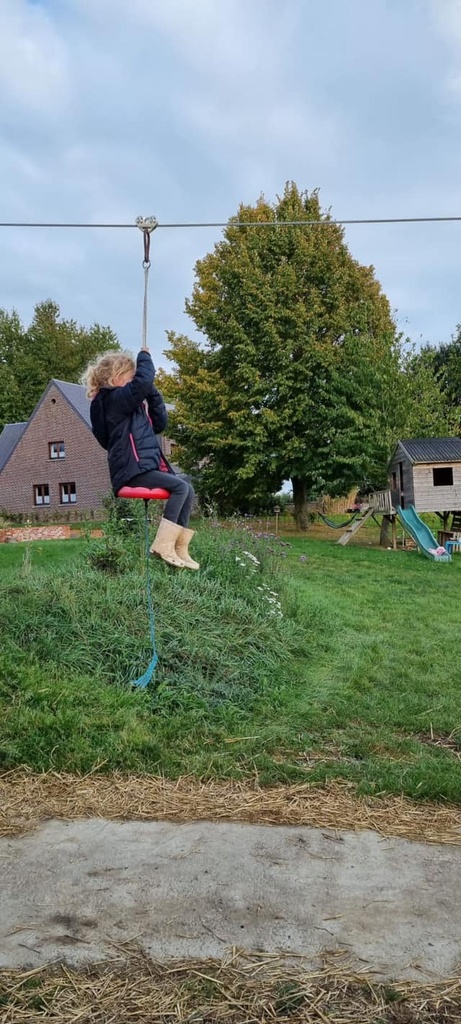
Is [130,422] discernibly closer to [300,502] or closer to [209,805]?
[209,805]

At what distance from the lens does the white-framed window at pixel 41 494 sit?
37438 mm

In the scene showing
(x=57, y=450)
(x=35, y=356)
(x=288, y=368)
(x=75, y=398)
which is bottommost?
(x=57, y=450)

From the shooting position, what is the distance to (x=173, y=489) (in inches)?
171

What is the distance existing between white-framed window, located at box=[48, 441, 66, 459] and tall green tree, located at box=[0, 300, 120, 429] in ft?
32.7

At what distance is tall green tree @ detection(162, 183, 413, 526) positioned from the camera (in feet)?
67.3

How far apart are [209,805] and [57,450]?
115 feet

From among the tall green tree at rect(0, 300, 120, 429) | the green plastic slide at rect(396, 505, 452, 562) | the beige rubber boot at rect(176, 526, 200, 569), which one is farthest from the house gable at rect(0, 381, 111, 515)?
the beige rubber boot at rect(176, 526, 200, 569)

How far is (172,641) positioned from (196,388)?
1729cm

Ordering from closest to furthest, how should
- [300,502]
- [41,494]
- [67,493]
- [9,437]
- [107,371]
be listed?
[107,371] < [300,502] < [67,493] < [41,494] < [9,437]

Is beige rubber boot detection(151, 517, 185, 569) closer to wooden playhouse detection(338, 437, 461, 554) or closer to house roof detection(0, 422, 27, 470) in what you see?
wooden playhouse detection(338, 437, 461, 554)

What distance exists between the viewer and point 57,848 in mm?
2895

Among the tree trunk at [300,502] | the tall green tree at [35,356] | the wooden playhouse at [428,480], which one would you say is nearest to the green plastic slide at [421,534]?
the wooden playhouse at [428,480]

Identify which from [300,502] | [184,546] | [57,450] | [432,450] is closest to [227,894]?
[184,546]

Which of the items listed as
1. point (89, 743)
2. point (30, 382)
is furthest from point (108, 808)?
point (30, 382)
